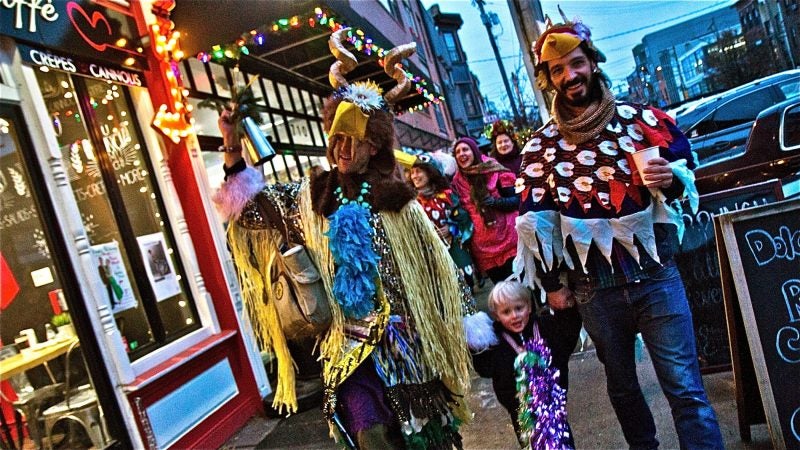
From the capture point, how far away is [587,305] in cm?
235

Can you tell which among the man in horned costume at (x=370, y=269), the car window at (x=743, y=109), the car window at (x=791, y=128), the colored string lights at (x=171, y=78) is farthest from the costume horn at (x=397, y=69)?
the car window at (x=743, y=109)

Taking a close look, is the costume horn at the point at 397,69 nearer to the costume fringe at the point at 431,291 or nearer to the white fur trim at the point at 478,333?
the costume fringe at the point at 431,291

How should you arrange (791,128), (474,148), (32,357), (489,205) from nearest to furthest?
1. (32,357)
2. (791,128)
3. (489,205)
4. (474,148)

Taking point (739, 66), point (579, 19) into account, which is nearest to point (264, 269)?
point (579, 19)

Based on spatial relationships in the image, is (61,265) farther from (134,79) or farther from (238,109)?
(238,109)

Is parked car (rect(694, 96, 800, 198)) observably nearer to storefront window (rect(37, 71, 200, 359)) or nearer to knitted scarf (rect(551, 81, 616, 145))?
knitted scarf (rect(551, 81, 616, 145))

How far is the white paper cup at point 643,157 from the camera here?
204cm

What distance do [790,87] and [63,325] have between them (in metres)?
7.47

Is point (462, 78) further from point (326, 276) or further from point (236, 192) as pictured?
point (326, 276)

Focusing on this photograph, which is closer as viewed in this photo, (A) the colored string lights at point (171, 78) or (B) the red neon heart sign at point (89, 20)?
(B) the red neon heart sign at point (89, 20)

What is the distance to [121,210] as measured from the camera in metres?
4.31

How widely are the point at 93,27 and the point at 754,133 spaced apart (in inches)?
214

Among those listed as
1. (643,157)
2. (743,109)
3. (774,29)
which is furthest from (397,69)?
(774,29)

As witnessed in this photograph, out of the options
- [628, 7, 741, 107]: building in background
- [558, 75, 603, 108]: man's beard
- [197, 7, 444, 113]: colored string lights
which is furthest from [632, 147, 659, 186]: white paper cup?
[628, 7, 741, 107]: building in background
